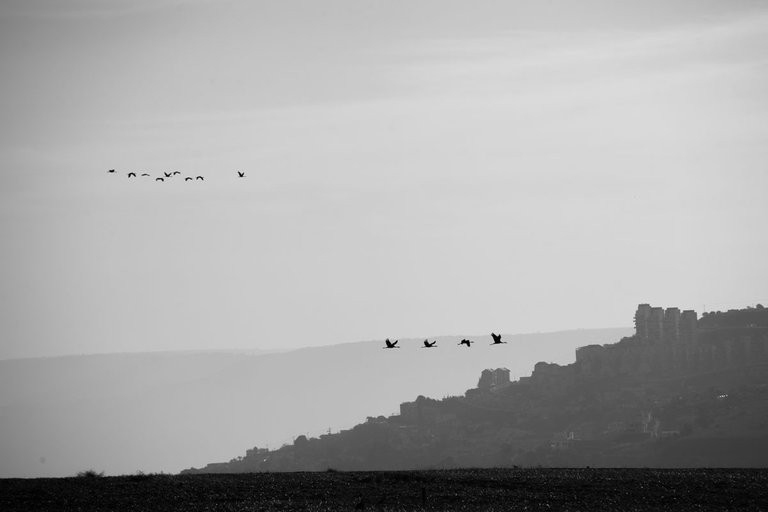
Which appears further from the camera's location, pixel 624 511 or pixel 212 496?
pixel 212 496

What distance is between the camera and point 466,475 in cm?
7738

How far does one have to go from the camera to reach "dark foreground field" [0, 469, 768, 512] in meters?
65.4

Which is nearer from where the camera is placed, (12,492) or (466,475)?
(12,492)

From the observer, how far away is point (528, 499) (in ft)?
223

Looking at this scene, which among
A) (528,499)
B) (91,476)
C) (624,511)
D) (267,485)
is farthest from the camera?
(91,476)

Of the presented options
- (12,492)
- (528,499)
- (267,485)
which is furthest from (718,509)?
(12,492)

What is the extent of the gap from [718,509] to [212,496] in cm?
2746

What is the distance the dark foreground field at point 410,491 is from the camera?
65.4 metres

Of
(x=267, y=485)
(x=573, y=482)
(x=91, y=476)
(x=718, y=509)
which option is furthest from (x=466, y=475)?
(x=91, y=476)

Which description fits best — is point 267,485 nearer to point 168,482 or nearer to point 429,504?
point 168,482

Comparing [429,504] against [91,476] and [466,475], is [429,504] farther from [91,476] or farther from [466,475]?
[91,476]

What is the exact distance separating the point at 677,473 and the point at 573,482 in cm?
828

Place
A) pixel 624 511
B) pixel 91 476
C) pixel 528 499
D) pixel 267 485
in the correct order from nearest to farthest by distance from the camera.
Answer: pixel 624 511
pixel 528 499
pixel 267 485
pixel 91 476

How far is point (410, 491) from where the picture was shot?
70.8m
